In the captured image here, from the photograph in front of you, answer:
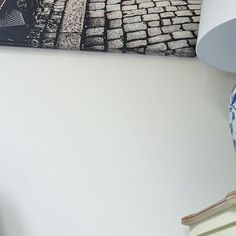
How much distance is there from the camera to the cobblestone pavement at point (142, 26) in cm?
97

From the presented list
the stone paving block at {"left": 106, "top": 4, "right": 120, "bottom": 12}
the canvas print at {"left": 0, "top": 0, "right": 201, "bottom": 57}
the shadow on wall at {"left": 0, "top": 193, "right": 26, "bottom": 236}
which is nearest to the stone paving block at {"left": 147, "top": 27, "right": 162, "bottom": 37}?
the canvas print at {"left": 0, "top": 0, "right": 201, "bottom": 57}

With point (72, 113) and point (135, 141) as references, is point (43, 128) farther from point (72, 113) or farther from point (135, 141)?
point (135, 141)

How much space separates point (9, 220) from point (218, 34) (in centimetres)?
59

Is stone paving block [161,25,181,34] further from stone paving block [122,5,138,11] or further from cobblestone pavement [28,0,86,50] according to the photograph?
cobblestone pavement [28,0,86,50]

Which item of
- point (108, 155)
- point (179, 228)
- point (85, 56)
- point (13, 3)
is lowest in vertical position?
point (179, 228)

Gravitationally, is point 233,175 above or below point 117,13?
below

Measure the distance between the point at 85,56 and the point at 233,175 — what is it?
18.0 inches

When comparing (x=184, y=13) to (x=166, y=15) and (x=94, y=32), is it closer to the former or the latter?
(x=166, y=15)

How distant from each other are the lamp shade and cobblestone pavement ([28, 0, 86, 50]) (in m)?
0.31

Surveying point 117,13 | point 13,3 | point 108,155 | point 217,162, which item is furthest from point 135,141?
point 13,3

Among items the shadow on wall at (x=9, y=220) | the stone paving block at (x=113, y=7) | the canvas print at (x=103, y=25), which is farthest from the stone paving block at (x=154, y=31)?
the shadow on wall at (x=9, y=220)

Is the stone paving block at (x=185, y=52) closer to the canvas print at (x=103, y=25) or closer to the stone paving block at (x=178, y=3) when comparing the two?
the canvas print at (x=103, y=25)

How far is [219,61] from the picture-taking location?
888 millimetres

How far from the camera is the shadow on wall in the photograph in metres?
0.83
